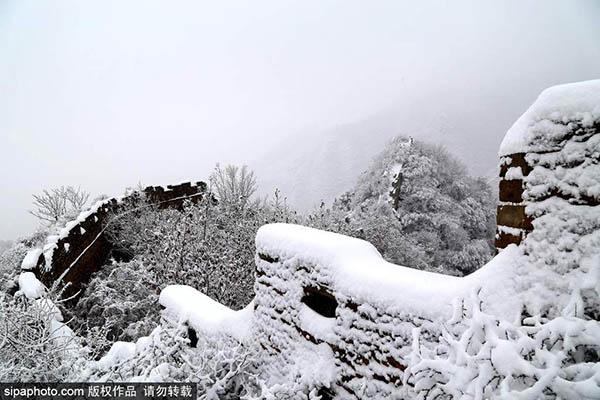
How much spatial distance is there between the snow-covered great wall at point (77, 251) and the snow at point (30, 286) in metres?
0.42

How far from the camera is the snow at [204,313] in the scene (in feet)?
12.5

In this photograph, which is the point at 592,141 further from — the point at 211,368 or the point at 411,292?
the point at 211,368

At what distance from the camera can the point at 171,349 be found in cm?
329

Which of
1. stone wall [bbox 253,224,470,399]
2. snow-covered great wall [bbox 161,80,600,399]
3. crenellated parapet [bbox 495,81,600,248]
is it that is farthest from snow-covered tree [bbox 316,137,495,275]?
crenellated parapet [bbox 495,81,600,248]

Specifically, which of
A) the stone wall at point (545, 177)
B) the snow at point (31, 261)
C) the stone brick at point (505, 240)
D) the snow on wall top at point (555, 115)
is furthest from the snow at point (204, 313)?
the snow at point (31, 261)

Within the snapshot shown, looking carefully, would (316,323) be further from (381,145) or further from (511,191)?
(381,145)

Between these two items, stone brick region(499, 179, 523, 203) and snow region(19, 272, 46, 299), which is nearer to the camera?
stone brick region(499, 179, 523, 203)

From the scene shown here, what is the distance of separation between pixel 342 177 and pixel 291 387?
3542 cm

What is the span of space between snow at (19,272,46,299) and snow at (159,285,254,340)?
2.02 metres

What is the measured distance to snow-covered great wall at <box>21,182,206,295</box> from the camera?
6759mm

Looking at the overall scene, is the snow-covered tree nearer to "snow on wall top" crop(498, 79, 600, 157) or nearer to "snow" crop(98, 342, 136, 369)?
"snow" crop(98, 342, 136, 369)

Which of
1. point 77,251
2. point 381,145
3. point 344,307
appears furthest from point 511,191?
point 381,145

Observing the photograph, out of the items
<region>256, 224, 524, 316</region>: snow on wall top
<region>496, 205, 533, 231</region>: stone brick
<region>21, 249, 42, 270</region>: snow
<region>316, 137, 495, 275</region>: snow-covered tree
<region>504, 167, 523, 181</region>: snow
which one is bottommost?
<region>316, 137, 495, 275</region>: snow-covered tree

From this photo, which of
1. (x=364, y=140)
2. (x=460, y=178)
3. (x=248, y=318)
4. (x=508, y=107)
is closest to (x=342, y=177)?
(x=364, y=140)
